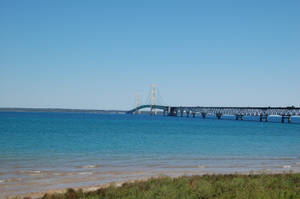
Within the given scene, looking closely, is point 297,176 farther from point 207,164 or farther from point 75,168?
point 75,168

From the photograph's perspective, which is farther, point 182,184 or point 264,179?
point 264,179

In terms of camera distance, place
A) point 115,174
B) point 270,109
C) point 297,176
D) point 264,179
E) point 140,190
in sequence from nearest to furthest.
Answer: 1. point 140,190
2. point 264,179
3. point 297,176
4. point 115,174
5. point 270,109

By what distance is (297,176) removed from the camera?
15.5 m

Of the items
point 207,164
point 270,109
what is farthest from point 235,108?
point 207,164

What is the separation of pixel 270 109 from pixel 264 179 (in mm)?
143704

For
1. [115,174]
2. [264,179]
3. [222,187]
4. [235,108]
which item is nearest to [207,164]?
[115,174]

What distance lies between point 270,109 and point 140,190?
14703cm

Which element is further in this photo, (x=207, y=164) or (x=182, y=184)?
(x=207, y=164)

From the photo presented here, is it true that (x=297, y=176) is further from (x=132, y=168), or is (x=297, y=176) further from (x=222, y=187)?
(x=132, y=168)

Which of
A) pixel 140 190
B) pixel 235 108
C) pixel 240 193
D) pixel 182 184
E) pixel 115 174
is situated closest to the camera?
pixel 240 193

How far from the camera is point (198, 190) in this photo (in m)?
12.0

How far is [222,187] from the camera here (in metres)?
12.9

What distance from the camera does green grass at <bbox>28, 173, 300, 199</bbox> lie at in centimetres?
1113

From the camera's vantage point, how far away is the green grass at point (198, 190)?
11128 mm
